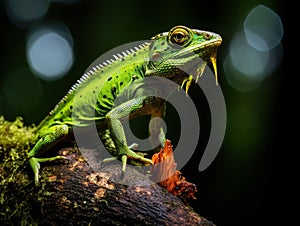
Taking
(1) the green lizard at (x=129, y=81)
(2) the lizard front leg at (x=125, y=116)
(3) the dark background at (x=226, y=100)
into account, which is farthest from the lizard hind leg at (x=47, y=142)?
(3) the dark background at (x=226, y=100)

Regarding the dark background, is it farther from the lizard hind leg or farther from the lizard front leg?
the lizard hind leg

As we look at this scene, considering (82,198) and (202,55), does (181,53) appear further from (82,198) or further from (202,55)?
(82,198)

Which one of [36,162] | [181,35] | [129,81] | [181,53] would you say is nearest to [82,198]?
[36,162]

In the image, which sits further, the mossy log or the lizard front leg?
the lizard front leg

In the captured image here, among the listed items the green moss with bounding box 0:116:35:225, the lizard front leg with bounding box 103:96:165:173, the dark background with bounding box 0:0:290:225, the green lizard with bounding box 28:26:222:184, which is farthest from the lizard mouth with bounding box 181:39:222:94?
the dark background with bounding box 0:0:290:225

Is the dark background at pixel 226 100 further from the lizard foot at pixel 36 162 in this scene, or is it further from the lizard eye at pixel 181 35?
the lizard foot at pixel 36 162

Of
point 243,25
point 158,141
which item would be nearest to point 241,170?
point 243,25
